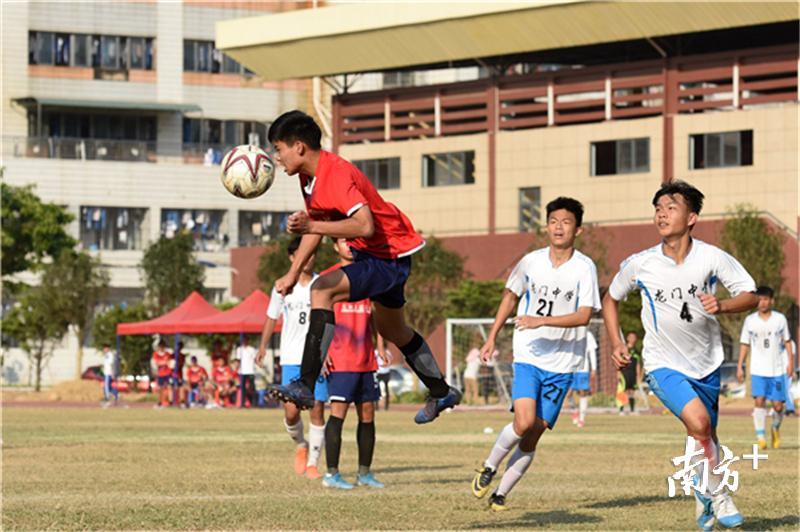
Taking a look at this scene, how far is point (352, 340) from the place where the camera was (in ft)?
57.3

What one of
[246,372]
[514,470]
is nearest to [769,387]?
[514,470]

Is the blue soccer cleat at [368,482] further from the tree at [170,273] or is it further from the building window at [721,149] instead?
the tree at [170,273]

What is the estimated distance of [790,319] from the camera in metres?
59.9

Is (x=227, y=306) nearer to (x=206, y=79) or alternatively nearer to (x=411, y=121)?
(x=411, y=121)

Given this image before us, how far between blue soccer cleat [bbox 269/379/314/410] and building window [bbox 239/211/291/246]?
258ft

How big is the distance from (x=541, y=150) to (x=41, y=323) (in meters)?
24.0

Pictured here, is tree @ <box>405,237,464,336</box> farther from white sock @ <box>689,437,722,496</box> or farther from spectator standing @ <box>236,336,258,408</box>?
white sock @ <box>689,437,722,496</box>

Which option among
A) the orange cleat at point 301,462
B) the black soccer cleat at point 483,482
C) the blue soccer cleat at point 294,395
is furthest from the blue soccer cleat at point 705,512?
the orange cleat at point 301,462

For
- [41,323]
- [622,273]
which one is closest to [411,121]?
[41,323]

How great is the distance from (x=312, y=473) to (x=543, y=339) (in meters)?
4.66

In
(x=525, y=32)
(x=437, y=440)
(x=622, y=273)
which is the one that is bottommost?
(x=437, y=440)

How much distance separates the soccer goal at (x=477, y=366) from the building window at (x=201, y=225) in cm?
3392

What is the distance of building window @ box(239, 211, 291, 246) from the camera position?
90812 millimetres

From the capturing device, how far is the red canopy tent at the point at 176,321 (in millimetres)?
52281
